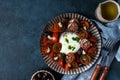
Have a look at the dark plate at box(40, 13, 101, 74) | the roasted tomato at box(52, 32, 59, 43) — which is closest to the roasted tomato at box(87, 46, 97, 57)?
the dark plate at box(40, 13, 101, 74)

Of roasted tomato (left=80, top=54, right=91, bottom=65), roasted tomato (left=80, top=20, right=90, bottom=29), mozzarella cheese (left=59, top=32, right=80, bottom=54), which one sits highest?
roasted tomato (left=80, top=20, right=90, bottom=29)

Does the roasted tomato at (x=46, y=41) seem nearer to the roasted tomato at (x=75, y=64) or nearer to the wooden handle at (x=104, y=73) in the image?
the roasted tomato at (x=75, y=64)

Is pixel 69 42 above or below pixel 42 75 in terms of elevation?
above

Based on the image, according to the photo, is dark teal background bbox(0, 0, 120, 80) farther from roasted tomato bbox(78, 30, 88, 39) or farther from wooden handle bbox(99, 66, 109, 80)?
wooden handle bbox(99, 66, 109, 80)

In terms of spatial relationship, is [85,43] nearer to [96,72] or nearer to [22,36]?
[96,72]

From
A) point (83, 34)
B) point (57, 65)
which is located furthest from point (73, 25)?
point (57, 65)

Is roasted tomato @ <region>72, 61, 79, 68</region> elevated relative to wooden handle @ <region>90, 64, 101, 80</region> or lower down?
elevated

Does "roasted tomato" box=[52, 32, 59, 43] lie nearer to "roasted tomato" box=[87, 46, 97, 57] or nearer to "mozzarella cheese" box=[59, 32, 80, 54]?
"mozzarella cheese" box=[59, 32, 80, 54]

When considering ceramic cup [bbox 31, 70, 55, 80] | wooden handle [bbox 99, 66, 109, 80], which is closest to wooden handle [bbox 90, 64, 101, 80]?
wooden handle [bbox 99, 66, 109, 80]
